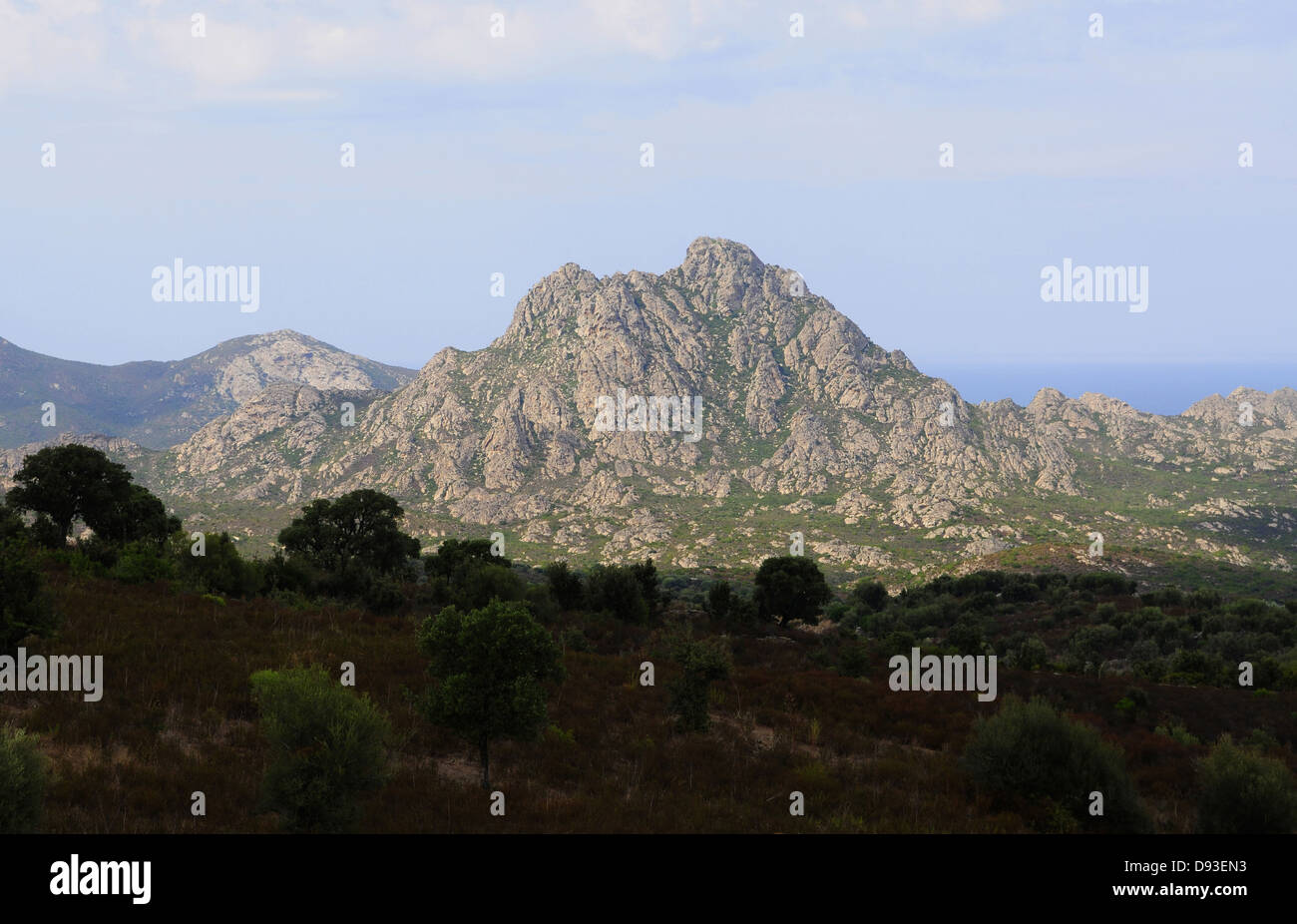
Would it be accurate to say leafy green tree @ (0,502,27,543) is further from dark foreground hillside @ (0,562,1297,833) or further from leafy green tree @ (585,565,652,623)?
leafy green tree @ (585,565,652,623)

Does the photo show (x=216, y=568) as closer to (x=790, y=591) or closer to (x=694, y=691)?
(x=694, y=691)

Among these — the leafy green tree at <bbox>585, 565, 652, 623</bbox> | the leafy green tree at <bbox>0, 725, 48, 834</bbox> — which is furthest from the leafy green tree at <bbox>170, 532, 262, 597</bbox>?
the leafy green tree at <bbox>0, 725, 48, 834</bbox>

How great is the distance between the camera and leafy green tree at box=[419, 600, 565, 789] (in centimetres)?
1706

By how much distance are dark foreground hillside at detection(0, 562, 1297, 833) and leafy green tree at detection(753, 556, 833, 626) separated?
25.2 meters

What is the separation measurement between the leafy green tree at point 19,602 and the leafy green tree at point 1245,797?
30.0 m

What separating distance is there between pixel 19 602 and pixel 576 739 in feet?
52.8

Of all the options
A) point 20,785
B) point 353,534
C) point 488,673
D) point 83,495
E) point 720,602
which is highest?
point 83,495

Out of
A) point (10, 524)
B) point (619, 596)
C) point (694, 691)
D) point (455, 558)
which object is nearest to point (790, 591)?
point (619, 596)

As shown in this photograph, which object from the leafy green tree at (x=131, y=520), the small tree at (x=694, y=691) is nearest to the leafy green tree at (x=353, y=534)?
the leafy green tree at (x=131, y=520)

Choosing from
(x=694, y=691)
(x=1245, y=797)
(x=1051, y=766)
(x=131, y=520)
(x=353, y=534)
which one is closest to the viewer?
(x=1245, y=797)

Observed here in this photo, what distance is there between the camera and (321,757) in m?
13.3

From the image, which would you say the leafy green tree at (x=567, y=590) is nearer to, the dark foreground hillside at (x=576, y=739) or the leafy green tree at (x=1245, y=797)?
the dark foreground hillside at (x=576, y=739)
